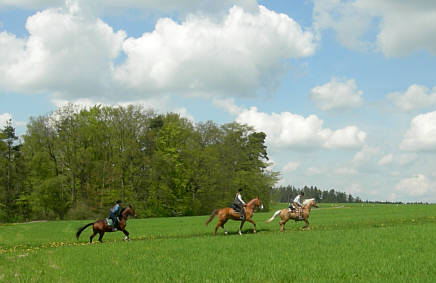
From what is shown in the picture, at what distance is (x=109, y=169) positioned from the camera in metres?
60.8

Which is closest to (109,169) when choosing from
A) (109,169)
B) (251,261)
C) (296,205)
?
(109,169)

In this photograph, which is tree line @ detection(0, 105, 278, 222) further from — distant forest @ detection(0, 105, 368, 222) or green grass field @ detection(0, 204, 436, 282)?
green grass field @ detection(0, 204, 436, 282)

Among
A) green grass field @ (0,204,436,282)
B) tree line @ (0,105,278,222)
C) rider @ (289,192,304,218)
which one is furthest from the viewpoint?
tree line @ (0,105,278,222)

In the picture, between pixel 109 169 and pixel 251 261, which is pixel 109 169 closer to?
pixel 109 169

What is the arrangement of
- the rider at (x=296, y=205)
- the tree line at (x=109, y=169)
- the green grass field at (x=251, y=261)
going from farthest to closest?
the tree line at (x=109, y=169) < the rider at (x=296, y=205) < the green grass field at (x=251, y=261)

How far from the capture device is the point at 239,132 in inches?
2837

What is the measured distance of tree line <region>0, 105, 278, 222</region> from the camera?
2371 inches

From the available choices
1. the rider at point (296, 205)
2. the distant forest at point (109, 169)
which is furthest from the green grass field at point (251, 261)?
the distant forest at point (109, 169)

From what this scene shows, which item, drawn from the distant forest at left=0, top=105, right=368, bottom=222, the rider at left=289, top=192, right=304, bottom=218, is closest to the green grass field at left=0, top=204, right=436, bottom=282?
the rider at left=289, top=192, right=304, bottom=218

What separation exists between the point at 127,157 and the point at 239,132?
21.6m

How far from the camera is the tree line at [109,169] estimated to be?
60219 mm

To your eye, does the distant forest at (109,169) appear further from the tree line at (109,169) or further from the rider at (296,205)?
the rider at (296,205)

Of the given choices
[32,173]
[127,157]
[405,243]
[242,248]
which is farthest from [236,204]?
[32,173]

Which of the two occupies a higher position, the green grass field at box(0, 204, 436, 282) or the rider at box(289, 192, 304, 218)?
the rider at box(289, 192, 304, 218)
